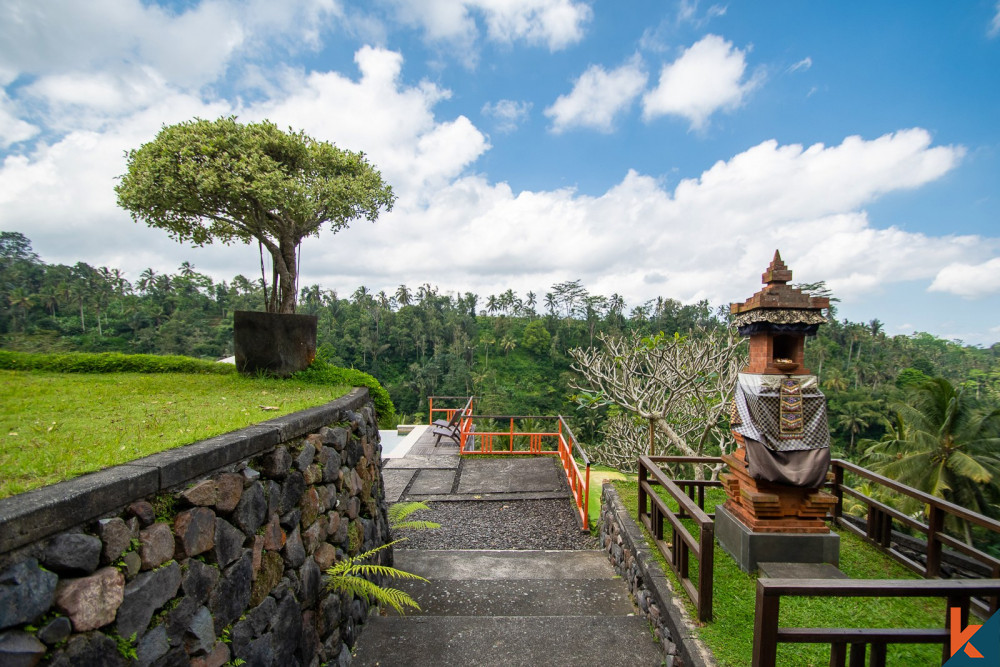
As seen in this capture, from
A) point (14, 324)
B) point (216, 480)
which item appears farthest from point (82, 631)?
point (14, 324)

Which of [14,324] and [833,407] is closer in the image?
[14,324]

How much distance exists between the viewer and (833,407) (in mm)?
31891

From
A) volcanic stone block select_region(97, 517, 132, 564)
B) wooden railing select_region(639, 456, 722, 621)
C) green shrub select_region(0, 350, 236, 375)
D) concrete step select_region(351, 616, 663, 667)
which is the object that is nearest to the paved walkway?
concrete step select_region(351, 616, 663, 667)

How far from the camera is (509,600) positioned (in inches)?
159

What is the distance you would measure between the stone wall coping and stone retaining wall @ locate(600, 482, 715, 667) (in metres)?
2.57

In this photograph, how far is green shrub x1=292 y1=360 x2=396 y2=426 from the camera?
5027mm

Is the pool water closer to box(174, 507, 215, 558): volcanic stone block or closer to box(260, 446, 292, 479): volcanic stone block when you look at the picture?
box(260, 446, 292, 479): volcanic stone block

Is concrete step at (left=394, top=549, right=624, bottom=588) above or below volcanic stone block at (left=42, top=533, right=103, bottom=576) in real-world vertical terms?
below

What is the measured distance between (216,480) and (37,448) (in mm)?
737

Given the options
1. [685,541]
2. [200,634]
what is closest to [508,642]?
[685,541]

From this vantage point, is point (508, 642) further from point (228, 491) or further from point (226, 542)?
point (228, 491)

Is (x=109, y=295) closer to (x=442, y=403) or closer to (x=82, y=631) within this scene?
(x=442, y=403)

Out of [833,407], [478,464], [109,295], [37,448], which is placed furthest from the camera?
[109,295]

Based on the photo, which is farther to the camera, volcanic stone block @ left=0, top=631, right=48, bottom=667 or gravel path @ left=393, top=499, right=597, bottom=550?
gravel path @ left=393, top=499, right=597, bottom=550
